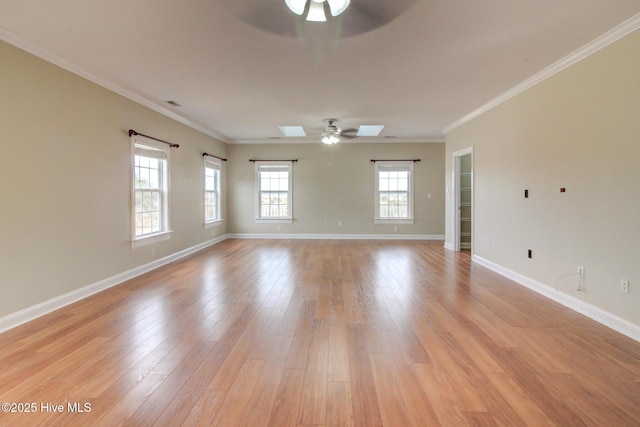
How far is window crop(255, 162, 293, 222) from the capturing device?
337 inches

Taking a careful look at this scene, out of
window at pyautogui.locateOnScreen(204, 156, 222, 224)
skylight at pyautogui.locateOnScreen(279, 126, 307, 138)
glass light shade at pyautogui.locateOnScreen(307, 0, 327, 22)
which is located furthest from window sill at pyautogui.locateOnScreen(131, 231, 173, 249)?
glass light shade at pyautogui.locateOnScreen(307, 0, 327, 22)

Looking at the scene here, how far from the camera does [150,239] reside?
502cm

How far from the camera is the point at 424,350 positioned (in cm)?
243

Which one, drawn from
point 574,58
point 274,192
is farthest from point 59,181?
point 574,58

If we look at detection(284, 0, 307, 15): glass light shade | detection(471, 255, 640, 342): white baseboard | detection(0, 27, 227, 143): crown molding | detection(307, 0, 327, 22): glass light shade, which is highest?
detection(0, 27, 227, 143): crown molding

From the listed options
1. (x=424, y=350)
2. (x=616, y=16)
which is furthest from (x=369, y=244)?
(x=616, y=16)

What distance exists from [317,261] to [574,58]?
4.45 meters

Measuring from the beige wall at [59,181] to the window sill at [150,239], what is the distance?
112mm

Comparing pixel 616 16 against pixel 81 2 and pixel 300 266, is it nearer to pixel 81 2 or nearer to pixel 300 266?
pixel 81 2

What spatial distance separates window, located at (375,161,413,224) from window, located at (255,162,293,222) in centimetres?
244

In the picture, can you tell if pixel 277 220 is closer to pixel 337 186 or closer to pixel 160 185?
pixel 337 186

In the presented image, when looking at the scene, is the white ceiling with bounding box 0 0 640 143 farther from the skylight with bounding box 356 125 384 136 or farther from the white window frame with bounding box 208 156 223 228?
the white window frame with bounding box 208 156 223 228

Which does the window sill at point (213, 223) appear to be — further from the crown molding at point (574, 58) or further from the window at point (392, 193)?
the crown molding at point (574, 58)

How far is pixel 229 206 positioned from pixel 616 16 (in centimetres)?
803
